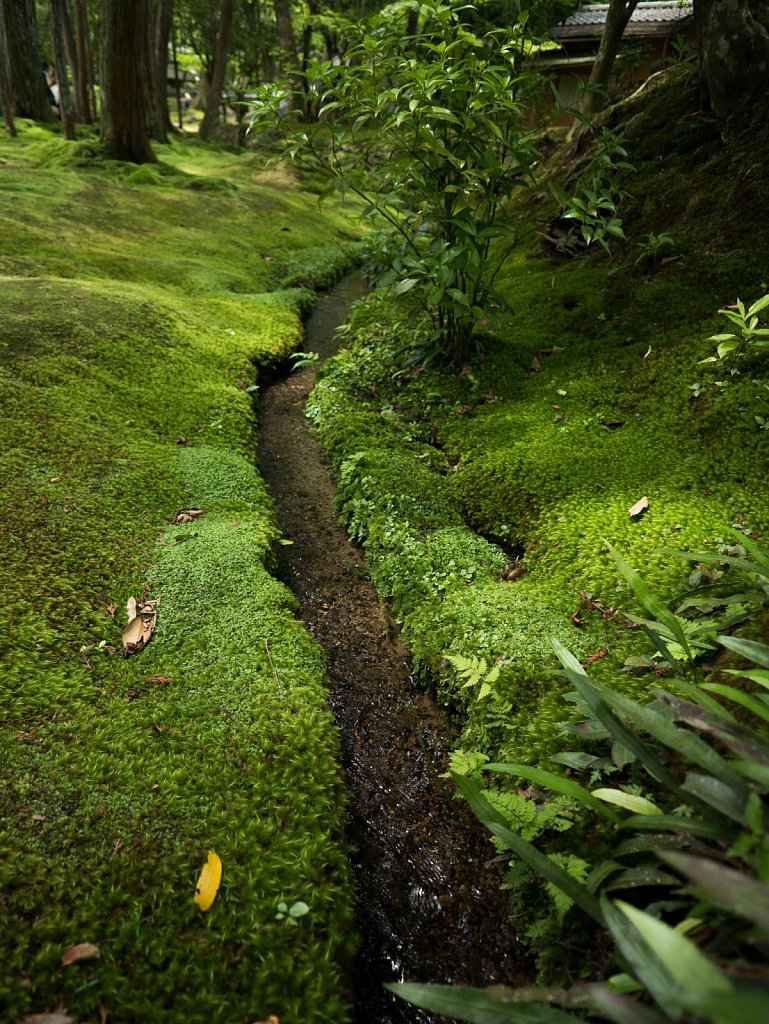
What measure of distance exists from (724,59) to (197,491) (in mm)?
6185

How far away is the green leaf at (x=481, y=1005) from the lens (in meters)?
1.30

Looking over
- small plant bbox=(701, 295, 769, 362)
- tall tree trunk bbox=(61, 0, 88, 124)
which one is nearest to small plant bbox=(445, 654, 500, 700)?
small plant bbox=(701, 295, 769, 362)

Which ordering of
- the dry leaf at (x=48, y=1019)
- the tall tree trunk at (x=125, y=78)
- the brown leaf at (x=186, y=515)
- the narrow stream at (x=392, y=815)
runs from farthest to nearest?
the tall tree trunk at (x=125, y=78)
the brown leaf at (x=186, y=515)
the narrow stream at (x=392, y=815)
the dry leaf at (x=48, y=1019)

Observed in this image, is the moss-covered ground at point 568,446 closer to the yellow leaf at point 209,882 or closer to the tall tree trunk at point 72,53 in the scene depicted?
the yellow leaf at point 209,882

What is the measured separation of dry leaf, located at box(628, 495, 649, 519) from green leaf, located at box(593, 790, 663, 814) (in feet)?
6.22

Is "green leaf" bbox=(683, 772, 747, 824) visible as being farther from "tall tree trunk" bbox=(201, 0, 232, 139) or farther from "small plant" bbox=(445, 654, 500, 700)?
"tall tree trunk" bbox=(201, 0, 232, 139)

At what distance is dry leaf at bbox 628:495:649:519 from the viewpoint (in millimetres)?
3316

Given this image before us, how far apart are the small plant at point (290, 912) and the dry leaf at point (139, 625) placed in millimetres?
1394

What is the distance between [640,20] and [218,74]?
13.8m

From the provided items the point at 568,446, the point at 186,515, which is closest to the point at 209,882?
the point at 186,515

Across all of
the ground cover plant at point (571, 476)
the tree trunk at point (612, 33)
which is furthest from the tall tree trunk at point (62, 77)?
the ground cover plant at point (571, 476)

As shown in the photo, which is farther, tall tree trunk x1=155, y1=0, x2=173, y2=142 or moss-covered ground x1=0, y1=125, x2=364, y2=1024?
tall tree trunk x1=155, y1=0, x2=173, y2=142

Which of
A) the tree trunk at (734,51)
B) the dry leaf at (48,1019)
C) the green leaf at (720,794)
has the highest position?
the tree trunk at (734,51)

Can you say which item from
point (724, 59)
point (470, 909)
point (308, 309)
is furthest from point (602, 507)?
point (308, 309)
